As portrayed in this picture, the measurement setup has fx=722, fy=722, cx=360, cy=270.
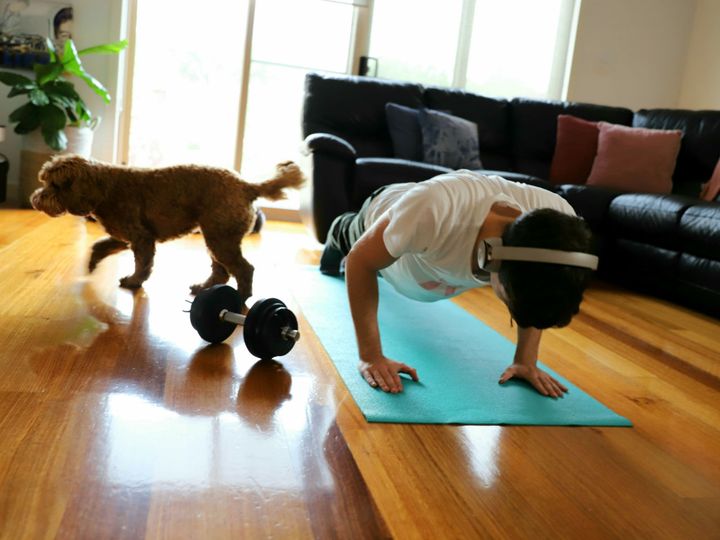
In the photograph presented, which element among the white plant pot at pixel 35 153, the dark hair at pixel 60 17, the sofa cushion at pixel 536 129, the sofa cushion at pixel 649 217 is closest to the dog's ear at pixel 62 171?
the white plant pot at pixel 35 153

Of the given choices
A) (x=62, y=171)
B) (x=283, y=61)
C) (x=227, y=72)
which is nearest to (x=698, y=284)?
(x=62, y=171)

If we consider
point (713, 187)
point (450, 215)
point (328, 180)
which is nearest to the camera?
point (450, 215)

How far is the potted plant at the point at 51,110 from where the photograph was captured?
13.2ft

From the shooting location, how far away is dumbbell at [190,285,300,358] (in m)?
1.69

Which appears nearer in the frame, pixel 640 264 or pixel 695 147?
pixel 640 264

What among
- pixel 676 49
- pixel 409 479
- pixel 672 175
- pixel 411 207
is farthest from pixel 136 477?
pixel 676 49

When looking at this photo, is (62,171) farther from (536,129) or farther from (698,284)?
(536,129)

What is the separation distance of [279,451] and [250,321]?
0.49 meters

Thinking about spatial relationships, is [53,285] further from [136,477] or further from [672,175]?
[672,175]

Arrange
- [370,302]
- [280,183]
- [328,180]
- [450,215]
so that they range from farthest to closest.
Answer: [328,180] → [280,183] → [370,302] → [450,215]

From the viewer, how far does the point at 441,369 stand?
1860mm

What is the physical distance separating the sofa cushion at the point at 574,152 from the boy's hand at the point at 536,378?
252 cm

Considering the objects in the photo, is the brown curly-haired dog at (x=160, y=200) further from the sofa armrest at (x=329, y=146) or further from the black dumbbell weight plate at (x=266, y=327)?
the sofa armrest at (x=329, y=146)

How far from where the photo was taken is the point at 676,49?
5.39 m
